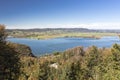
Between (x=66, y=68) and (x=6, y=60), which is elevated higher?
(x=6, y=60)

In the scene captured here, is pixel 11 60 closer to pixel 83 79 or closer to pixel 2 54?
pixel 2 54

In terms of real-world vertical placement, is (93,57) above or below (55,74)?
above

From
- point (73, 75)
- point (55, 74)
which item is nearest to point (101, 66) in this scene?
point (73, 75)

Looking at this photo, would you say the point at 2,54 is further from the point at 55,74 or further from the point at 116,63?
the point at 55,74

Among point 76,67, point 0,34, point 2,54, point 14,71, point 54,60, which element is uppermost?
point 0,34

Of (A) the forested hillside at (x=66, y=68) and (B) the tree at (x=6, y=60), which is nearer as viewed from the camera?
(B) the tree at (x=6, y=60)

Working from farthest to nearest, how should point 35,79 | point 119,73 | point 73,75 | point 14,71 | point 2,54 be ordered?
point 73,75
point 35,79
point 119,73
point 14,71
point 2,54

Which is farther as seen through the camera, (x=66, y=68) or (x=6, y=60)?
(x=66, y=68)

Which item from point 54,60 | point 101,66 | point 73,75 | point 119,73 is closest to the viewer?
point 119,73

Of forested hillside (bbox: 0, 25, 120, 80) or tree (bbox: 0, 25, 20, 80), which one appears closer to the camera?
tree (bbox: 0, 25, 20, 80)

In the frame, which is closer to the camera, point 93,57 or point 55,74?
point 93,57
